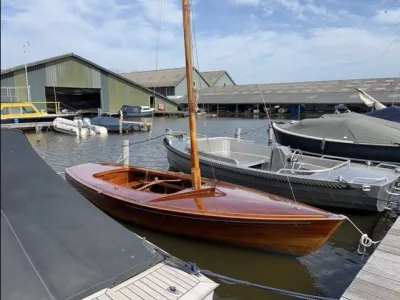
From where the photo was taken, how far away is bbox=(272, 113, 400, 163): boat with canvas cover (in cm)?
1012

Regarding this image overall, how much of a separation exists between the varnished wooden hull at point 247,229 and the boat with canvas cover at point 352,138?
6.24 metres

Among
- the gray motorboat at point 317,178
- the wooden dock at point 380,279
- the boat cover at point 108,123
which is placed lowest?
the wooden dock at point 380,279

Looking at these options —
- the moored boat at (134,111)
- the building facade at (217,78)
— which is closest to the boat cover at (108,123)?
the moored boat at (134,111)

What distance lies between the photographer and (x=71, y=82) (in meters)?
33.4

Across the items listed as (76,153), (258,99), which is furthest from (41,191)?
(258,99)

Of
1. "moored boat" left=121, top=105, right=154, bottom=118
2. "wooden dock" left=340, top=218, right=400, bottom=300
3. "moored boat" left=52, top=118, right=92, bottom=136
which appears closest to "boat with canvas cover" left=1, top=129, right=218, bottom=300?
"wooden dock" left=340, top=218, right=400, bottom=300

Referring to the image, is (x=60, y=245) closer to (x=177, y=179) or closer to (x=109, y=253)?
(x=109, y=253)

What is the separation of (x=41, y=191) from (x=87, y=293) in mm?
1017

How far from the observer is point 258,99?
46.3 metres

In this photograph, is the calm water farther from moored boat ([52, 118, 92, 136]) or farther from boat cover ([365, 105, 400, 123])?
moored boat ([52, 118, 92, 136])

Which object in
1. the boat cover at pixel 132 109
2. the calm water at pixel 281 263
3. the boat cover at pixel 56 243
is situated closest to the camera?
the boat cover at pixel 56 243

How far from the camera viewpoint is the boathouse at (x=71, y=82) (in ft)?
98.6

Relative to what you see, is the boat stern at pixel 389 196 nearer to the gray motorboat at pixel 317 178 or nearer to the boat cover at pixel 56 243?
the gray motorboat at pixel 317 178

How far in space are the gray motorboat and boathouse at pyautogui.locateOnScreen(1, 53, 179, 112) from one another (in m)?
23.7
